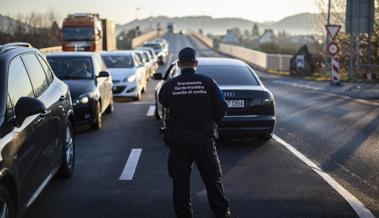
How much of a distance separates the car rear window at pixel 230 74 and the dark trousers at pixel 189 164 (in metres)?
4.66

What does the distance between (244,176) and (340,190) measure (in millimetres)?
1313

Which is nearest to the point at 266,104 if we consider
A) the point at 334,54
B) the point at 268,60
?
the point at 334,54

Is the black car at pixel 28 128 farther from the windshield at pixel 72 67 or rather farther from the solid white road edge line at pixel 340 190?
the windshield at pixel 72 67

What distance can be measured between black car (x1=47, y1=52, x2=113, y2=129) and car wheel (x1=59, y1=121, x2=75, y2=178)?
3587 mm

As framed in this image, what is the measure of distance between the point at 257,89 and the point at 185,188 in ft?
15.2

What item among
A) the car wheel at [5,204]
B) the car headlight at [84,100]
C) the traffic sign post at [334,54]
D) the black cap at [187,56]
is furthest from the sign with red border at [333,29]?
the car wheel at [5,204]

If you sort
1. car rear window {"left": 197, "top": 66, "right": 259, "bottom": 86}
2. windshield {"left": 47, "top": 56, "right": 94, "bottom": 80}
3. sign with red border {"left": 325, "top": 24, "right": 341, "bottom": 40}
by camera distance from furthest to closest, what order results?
sign with red border {"left": 325, "top": 24, "right": 341, "bottom": 40} → windshield {"left": 47, "top": 56, "right": 94, "bottom": 80} → car rear window {"left": 197, "top": 66, "right": 259, "bottom": 86}

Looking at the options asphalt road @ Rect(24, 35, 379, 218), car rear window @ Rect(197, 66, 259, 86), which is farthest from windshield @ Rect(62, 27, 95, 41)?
car rear window @ Rect(197, 66, 259, 86)

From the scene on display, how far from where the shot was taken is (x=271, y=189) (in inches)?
269

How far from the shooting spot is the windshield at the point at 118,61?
19.1 m

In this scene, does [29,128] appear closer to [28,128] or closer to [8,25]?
[28,128]

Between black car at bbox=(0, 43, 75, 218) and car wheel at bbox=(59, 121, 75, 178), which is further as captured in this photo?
car wheel at bbox=(59, 121, 75, 178)

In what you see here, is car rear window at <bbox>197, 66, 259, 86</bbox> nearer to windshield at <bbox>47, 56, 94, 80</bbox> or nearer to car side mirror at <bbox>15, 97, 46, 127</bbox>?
windshield at <bbox>47, 56, 94, 80</bbox>

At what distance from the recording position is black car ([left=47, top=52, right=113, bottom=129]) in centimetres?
1127
